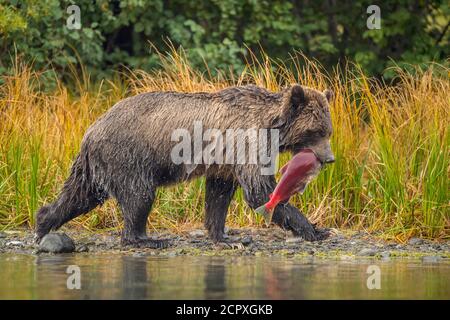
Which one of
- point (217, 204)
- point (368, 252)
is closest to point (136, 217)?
point (217, 204)

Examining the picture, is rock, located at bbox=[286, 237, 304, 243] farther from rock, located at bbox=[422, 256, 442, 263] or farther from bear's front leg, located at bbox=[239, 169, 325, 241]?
rock, located at bbox=[422, 256, 442, 263]

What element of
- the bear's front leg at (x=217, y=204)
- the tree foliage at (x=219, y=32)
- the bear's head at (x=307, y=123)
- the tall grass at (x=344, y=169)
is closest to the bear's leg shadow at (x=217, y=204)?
the bear's front leg at (x=217, y=204)

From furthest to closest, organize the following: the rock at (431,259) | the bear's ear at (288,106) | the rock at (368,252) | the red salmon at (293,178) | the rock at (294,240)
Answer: the rock at (294,240) < the bear's ear at (288,106) < the rock at (368,252) < the red salmon at (293,178) < the rock at (431,259)

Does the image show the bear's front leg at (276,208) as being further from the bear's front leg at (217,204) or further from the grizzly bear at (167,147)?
the bear's front leg at (217,204)

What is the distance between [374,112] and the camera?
36.4ft

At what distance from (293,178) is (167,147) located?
1.27 metres

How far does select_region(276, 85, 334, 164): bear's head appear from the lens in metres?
9.77

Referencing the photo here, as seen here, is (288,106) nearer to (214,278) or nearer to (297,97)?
(297,97)

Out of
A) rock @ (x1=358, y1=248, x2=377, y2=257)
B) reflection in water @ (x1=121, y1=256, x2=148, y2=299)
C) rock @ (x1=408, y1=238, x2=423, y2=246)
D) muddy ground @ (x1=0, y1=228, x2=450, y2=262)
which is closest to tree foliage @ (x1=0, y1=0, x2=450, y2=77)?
muddy ground @ (x1=0, y1=228, x2=450, y2=262)

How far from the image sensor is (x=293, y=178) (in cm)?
948

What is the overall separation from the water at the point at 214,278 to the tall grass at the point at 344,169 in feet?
5.03

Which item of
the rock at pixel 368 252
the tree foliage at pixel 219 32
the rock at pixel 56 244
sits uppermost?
the tree foliage at pixel 219 32

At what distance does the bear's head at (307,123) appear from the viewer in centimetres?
977
